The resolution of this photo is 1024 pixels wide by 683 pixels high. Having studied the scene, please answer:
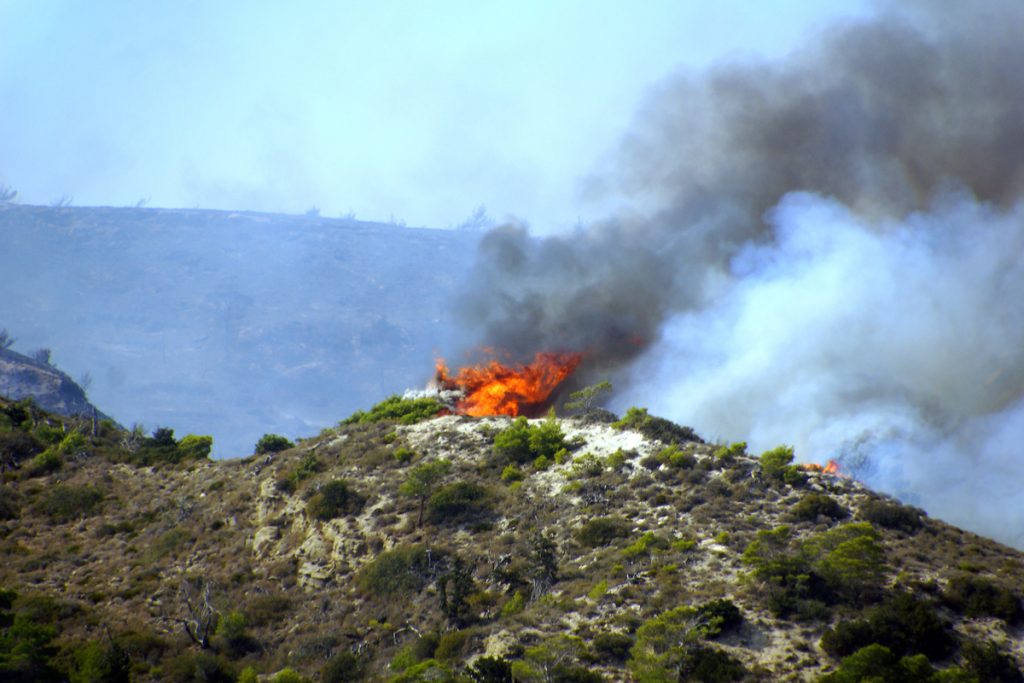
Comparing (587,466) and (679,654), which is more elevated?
(587,466)

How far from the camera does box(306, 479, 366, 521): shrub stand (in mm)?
50562

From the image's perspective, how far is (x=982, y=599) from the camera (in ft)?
115

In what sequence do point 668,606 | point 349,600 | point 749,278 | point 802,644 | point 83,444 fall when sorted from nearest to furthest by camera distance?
point 802,644
point 668,606
point 349,600
point 83,444
point 749,278

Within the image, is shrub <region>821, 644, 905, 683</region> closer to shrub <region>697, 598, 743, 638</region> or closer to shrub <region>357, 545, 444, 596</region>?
shrub <region>697, 598, 743, 638</region>

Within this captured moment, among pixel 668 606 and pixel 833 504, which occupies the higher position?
pixel 833 504

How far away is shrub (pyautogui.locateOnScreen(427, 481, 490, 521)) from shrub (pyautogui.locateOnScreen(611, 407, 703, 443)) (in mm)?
12107

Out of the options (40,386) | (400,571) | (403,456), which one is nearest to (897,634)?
(400,571)

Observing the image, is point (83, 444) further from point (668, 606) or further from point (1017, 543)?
point (1017, 543)

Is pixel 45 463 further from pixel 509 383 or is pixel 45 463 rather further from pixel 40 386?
pixel 40 386

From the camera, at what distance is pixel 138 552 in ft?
169

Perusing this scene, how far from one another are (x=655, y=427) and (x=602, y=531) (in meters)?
A: 14.1

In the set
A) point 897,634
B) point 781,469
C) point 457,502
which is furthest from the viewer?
point 457,502

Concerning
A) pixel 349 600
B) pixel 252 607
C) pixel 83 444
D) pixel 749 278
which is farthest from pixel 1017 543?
pixel 83 444

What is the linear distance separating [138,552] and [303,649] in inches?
702
